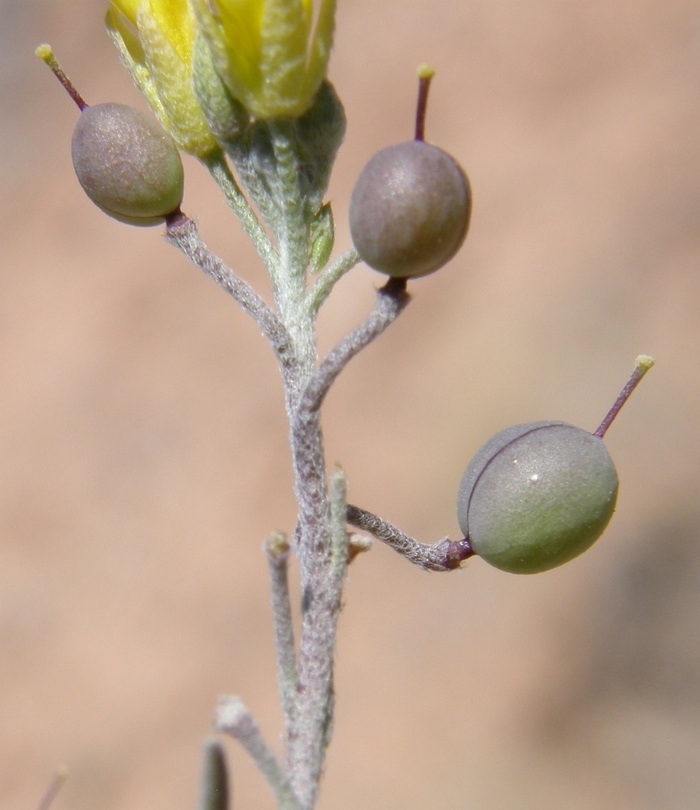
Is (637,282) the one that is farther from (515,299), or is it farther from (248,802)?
(248,802)

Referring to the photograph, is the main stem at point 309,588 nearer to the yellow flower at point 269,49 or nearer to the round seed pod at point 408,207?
the yellow flower at point 269,49

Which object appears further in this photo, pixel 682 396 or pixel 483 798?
pixel 682 396

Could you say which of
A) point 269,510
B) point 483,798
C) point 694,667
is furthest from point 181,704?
point 694,667

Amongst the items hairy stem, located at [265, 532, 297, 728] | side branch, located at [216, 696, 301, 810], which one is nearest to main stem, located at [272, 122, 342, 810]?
hairy stem, located at [265, 532, 297, 728]

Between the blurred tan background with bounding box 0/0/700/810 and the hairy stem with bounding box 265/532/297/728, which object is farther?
the blurred tan background with bounding box 0/0/700/810

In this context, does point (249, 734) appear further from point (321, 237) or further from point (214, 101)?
point (214, 101)

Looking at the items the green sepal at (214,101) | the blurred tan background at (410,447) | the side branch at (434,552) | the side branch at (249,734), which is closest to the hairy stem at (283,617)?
the side branch at (249,734)

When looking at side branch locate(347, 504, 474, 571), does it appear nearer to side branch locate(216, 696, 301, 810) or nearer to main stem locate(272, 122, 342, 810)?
main stem locate(272, 122, 342, 810)
